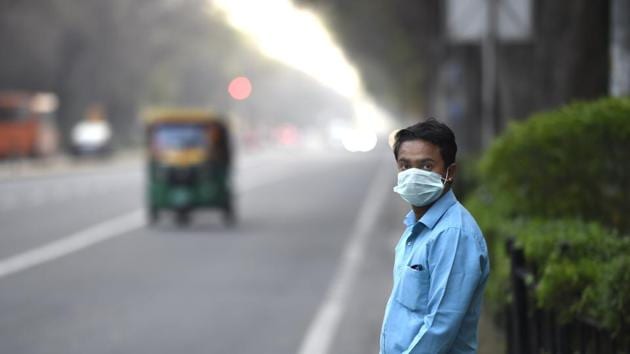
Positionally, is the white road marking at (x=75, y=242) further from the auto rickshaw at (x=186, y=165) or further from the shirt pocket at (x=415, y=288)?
the shirt pocket at (x=415, y=288)

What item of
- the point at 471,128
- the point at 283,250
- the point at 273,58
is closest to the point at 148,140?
the point at 283,250

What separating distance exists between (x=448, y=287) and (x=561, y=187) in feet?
19.9

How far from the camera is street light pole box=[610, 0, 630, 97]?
32.2ft

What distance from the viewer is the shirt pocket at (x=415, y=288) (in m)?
4.22

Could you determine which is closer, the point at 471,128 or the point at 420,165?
the point at 420,165

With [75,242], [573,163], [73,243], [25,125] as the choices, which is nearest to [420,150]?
[573,163]

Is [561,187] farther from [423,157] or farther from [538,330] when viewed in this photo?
[423,157]

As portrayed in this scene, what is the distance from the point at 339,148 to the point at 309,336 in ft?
376

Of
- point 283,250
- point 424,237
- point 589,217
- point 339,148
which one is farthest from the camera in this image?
point 339,148

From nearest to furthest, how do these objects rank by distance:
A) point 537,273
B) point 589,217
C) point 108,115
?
point 537,273 < point 589,217 < point 108,115

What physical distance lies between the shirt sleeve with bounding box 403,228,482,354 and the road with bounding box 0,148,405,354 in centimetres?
672

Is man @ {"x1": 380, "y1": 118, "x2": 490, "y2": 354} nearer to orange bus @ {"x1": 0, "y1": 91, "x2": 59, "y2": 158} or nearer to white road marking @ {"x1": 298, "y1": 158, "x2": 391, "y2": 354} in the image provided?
white road marking @ {"x1": 298, "y1": 158, "x2": 391, "y2": 354}

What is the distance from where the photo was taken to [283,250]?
66.7ft

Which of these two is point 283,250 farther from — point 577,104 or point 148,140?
point 577,104
